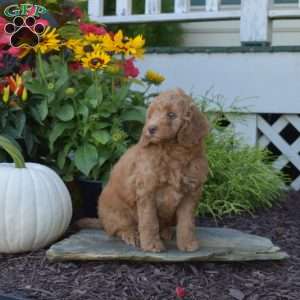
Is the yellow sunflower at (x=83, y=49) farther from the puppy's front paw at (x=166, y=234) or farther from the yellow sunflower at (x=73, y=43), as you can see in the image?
the puppy's front paw at (x=166, y=234)

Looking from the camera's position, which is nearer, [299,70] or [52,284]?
[52,284]

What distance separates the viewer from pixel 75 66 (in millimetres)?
4801

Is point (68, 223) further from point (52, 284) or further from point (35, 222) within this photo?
point (52, 284)

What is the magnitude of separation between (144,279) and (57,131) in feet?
4.29

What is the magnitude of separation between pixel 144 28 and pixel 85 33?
315 cm

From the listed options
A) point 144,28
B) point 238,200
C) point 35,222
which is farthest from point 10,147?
point 144,28

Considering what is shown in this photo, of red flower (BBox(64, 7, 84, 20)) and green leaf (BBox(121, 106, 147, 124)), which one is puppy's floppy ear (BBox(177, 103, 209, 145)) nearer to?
green leaf (BBox(121, 106, 147, 124))

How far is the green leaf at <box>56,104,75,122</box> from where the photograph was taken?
169 inches

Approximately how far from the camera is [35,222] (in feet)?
12.5

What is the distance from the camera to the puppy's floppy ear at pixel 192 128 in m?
3.34

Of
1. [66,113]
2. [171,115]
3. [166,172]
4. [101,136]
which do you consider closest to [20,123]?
[66,113]

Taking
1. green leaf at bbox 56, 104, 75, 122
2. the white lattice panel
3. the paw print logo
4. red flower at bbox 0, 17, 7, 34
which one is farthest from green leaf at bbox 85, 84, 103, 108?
the white lattice panel

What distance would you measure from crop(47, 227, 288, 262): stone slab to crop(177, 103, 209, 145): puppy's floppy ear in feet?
2.01

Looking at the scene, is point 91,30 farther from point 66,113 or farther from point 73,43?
point 66,113
